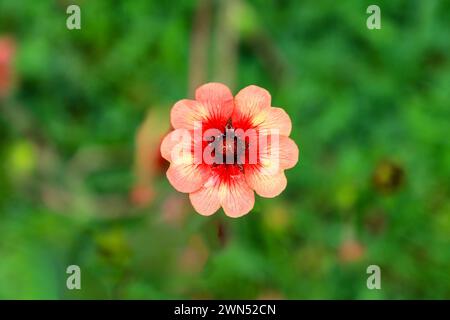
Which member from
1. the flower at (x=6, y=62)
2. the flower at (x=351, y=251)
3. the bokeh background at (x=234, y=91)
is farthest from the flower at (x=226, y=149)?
the flower at (x=6, y=62)

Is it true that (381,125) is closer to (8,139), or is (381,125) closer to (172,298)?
(172,298)

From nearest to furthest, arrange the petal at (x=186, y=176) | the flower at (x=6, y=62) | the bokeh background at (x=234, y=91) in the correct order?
the petal at (x=186, y=176) < the bokeh background at (x=234, y=91) < the flower at (x=6, y=62)

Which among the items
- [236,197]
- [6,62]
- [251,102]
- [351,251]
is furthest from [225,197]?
[6,62]

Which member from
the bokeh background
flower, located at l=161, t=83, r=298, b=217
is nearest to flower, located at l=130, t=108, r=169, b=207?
the bokeh background

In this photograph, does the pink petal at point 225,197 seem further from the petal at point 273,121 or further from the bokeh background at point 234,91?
the bokeh background at point 234,91

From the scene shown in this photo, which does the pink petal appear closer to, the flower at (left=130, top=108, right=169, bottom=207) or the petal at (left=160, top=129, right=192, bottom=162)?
the petal at (left=160, top=129, right=192, bottom=162)

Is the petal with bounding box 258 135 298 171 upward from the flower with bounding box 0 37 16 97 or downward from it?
downward
